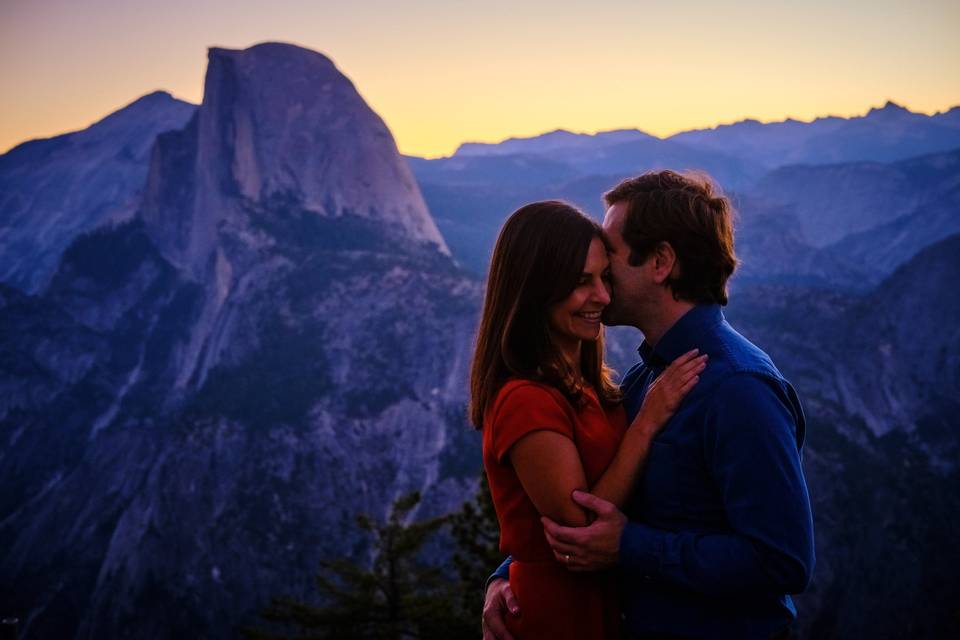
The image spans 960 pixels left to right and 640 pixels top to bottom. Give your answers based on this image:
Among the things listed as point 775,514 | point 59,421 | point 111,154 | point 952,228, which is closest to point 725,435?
point 775,514

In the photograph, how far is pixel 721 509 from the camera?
270cm

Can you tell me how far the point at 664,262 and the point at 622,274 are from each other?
0.18 meters

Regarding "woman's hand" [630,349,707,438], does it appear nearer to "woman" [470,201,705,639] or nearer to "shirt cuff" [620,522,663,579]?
"woman" [470,201,705,639]

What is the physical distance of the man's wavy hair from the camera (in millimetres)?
2979

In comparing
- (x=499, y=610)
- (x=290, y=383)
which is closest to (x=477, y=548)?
(x=499, y=610)

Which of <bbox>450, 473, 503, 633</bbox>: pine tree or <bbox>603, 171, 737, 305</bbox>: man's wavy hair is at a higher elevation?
<bbox>603, 171, 737, 305</bbox>: man's wavy hair

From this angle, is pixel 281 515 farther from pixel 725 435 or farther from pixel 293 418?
pixel 725 435

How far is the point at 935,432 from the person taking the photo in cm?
4269

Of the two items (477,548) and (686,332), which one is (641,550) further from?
(477,548)

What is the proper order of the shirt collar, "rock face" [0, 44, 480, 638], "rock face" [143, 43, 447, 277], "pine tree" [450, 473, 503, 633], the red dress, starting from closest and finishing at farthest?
the red dress → the shirt collar → "pine tree" [450, 473, 503, 633] → "rock face" [0, 44, 480, 638] → "rock face" [143, 43, 447, 277]

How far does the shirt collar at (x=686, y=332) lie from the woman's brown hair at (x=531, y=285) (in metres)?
0.38

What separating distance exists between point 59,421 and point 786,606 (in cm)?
6415

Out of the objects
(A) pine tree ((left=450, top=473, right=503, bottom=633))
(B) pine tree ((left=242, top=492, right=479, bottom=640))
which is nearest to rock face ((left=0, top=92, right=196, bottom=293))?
(B) pine tree ((left=242, top=492, right=479, bottom=640))

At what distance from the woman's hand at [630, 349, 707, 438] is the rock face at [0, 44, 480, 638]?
3100 centimetres
